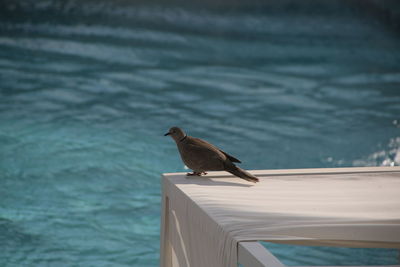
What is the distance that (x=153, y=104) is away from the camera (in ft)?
21.2

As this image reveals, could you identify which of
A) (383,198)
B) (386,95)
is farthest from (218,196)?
(386,95)

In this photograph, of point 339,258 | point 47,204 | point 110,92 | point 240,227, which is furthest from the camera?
point 110,92

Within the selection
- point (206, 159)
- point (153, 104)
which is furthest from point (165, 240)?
point (153, 104)

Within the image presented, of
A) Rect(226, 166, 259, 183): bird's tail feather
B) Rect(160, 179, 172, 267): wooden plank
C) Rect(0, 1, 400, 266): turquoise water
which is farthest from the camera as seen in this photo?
Rect(0, 1, 400, 266): turquoise water

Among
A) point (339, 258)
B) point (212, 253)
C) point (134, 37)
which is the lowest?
point (339, 258)

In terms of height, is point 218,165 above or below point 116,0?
below

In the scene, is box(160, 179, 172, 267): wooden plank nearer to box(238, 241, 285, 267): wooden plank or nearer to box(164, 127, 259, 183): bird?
box(164, 127, 259, 183): bird

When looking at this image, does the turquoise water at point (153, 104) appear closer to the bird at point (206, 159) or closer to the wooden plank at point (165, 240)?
the wooden plank at point (165, 240)

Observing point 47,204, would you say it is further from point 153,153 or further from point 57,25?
point 57,25

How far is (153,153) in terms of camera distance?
538cm

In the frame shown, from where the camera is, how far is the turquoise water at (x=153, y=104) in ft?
13.8

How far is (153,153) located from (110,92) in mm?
1571

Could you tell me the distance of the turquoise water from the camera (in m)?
4.21

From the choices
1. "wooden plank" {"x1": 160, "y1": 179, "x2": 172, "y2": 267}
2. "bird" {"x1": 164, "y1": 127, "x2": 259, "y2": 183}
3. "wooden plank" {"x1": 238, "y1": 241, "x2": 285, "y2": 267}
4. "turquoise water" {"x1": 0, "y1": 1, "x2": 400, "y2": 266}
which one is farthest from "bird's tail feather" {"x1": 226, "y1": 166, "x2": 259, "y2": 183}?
"turquoise water" {"x1": 0, "y1": 1, "x2": 400, "y2": 266}
